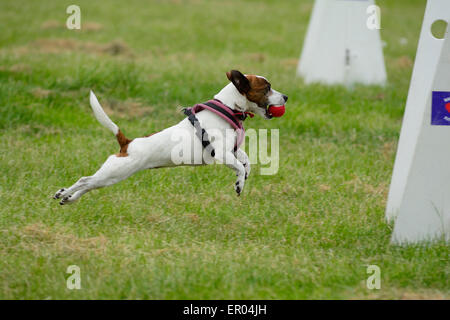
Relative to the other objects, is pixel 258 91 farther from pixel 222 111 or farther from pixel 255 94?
pixel 222 111

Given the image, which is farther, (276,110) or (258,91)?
(276,110)

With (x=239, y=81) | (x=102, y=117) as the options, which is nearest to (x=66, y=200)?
(x=102, y=117)

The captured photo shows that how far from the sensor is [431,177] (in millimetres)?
4539

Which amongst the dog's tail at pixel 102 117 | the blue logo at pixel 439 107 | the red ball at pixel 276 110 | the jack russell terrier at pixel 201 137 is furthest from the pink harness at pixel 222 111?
the blue logo at pixel 439 107

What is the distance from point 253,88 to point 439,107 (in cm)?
137

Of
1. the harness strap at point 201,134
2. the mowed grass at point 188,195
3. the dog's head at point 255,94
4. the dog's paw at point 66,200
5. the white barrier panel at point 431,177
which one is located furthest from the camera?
the dog's paw at point 66,200

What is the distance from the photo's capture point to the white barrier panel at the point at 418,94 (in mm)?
4605

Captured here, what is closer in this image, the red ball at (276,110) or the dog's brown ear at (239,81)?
the dog's brown ear at (239,81)

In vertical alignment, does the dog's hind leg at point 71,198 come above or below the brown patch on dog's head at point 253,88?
below

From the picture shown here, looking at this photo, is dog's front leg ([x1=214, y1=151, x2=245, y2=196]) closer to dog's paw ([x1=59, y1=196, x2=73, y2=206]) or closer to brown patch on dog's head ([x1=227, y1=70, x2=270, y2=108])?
brown patch on dog's head ([x1=227, y1=70, x2=270, y2=108])

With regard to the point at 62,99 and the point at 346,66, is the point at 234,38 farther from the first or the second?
the point at 62,99

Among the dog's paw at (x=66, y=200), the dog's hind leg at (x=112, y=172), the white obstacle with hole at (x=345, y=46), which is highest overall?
the white obstacle with hole at (x=345, y=46)

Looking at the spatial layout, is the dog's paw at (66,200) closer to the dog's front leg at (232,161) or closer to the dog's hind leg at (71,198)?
the dog's hind leg at (71,198)

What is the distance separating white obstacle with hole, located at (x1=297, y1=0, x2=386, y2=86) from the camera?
8.98 m
